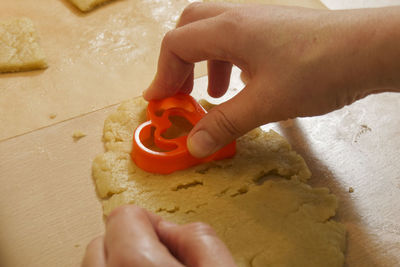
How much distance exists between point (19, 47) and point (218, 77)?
2.71ft

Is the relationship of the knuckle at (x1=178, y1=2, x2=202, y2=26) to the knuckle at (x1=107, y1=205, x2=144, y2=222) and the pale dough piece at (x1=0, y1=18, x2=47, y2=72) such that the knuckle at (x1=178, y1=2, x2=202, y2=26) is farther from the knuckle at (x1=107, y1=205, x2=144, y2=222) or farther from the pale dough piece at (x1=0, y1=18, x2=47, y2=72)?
the knuckle at (x1=107, y1=205, x2=144, y2=222)

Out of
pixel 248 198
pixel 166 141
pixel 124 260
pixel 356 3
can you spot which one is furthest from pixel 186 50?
pixel 356 3

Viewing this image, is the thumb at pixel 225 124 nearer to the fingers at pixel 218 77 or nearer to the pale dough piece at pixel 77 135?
the fingers at pixel 218 77

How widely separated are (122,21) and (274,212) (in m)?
1.12

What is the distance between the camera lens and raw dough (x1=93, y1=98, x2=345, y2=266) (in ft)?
3.60

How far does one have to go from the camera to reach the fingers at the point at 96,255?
2.45 feet

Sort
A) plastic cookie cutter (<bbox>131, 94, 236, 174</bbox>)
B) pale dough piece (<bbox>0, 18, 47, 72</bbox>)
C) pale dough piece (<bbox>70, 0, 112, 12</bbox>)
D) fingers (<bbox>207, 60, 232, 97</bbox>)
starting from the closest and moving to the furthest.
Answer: plastic cookie cutter (<bbox>131, 94, 236, 174</bbox>), fingers (<bbox>207, 60, 232, 97</bbox>), pale dough piece (<bbox>0, 18, 47, 72</bbox>), pale dough piece (<bbox>70, 0, 112, 12</bbox>)

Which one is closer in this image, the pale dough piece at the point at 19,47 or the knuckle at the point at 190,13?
the knuckle at the point at 190,13

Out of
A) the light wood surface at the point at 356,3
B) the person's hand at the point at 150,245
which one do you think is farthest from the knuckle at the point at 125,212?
the light wood surface at the point at 356,3

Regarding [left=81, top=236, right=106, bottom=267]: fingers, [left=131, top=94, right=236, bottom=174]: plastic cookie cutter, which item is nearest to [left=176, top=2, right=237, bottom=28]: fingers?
[left=131, top=94, right=236, bottom=174]: plastic cookie cutter

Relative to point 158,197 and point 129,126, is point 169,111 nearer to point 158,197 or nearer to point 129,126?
point 129,126

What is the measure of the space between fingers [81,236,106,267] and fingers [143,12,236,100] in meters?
0.62

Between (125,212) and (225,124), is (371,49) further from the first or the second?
(125,212)

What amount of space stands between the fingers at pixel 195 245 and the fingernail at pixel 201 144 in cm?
36
